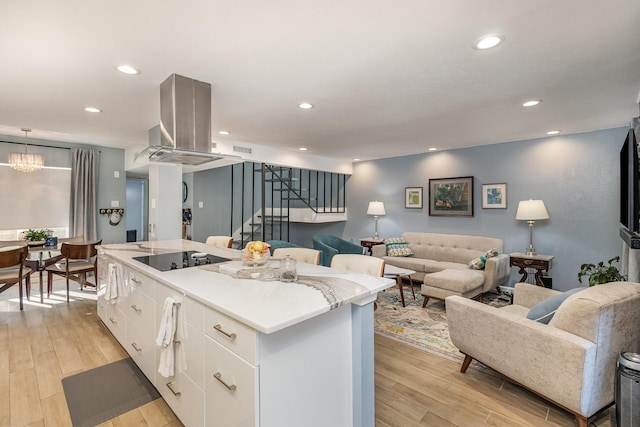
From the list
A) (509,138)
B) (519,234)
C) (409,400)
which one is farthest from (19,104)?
(519,234)

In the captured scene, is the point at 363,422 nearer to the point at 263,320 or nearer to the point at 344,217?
the point at 263,320

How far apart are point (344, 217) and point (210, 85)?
5218 millimetres

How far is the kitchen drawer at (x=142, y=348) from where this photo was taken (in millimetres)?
2159

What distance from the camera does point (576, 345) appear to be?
1.72m

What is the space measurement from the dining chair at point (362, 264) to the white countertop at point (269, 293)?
0.53m

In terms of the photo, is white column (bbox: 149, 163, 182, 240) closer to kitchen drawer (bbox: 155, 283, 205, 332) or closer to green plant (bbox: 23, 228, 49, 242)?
green plant (bbox: 23, 228, 49, 242)

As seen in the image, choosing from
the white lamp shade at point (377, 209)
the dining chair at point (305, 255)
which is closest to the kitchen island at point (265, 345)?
the dining chair at point (305, 255)

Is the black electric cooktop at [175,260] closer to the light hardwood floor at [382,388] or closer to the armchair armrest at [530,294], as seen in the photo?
the light hardwood floor at [382,388]

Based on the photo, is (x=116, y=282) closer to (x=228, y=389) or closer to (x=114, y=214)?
(x=228, y=389)

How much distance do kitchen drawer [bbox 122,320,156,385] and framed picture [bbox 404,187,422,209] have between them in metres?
5.20

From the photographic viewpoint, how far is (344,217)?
24.7ft

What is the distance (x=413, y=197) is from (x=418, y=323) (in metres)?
3.27

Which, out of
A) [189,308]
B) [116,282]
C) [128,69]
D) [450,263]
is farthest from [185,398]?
[450,263]

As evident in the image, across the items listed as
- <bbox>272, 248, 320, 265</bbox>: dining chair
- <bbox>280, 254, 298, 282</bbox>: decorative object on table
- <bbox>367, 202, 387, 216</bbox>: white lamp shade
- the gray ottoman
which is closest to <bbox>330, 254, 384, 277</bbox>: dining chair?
<bbox>272, 248, 320, 265</bbox>: dining chair
